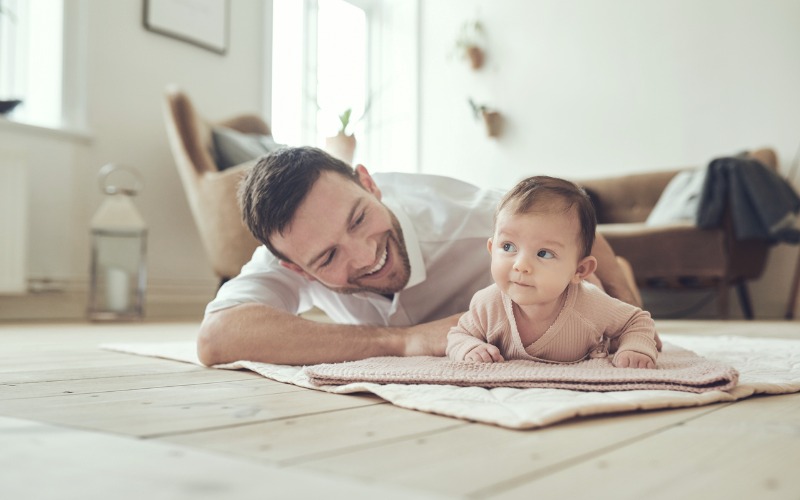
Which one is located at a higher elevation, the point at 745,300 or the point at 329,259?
the point at 329,259

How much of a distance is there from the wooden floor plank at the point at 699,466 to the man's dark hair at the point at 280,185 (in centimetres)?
84

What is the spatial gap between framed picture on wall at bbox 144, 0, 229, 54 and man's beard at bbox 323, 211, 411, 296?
8.95ft

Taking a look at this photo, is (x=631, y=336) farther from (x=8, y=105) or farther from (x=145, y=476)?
(x=8, y=105)

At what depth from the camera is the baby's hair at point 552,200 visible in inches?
46.6

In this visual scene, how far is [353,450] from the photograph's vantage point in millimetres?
707

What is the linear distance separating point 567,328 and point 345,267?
0.44 meters

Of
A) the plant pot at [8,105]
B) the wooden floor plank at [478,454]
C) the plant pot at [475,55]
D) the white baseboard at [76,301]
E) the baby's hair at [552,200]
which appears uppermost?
the plant pot at [475,55]

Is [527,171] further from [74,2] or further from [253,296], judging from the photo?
[253,296]

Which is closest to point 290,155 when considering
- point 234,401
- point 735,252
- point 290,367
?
point 290,367

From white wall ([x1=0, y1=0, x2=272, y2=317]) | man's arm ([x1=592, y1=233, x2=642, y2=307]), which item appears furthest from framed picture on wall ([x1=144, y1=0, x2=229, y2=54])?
man's arm ([x1=592, y1=233, x2=642, y2=307])

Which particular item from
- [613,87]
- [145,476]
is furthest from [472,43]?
[145,476]

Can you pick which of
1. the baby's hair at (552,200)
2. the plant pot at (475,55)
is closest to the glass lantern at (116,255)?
the baby's hair at (552,200)

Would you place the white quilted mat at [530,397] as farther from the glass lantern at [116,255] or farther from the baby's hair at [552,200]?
the glass lantern at [116,255]

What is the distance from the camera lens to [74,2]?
3.43 metres
